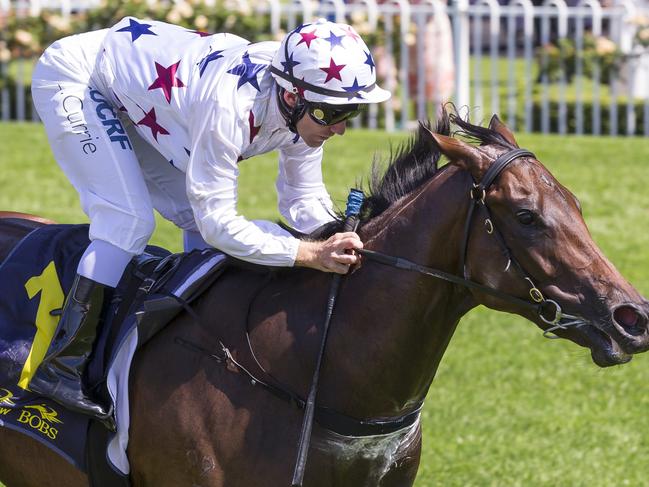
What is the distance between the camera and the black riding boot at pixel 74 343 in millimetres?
3900

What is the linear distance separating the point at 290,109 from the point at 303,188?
61 centimetres

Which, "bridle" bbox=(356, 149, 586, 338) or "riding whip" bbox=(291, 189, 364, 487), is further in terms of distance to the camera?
"riding whip" bbox=(291, 189, 364, 487)

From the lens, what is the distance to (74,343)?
392 centimetres

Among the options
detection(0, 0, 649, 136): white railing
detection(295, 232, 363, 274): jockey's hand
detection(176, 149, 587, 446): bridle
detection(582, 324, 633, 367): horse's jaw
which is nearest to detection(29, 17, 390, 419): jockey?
detection(295, 232, 363, 274): jockey's hand

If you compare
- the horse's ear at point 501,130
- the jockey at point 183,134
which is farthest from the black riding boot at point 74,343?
the horse's ear at point 501,130

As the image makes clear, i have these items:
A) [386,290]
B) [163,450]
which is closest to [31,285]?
[163,450]

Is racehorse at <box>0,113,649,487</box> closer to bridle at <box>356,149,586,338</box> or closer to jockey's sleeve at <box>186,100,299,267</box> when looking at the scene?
bridle at <box>356,149,586,338</box>

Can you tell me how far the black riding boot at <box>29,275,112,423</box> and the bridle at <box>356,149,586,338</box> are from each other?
1.06 meters

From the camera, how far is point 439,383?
274 inches

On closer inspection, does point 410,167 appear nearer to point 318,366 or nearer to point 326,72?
point 326,72

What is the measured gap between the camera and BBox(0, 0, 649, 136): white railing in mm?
12391

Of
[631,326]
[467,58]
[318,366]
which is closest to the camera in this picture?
[631,326]

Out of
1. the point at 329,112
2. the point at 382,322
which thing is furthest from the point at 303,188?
the point at 382,322

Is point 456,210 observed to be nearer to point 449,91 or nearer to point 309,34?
point 309,34
